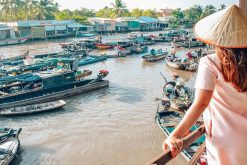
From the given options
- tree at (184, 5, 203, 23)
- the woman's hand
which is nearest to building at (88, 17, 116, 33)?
tree at (184, 5, 203, 23)

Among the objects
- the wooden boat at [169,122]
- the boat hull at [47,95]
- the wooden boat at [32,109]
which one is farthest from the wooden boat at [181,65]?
the wooden boat at [32,109]

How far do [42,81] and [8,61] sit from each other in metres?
13.3

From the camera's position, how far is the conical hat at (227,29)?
1.44m

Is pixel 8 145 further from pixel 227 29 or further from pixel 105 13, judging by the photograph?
pixel 105 13

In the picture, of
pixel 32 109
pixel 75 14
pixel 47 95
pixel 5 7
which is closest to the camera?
pixel 32 109

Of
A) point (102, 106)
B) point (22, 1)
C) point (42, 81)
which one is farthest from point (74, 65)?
point (22, 1)

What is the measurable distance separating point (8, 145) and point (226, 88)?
9838 millimetres

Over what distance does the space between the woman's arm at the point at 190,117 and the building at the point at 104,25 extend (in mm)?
58777

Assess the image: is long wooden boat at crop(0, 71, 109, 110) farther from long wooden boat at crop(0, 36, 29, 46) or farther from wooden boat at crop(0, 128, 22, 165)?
long wooden boat at crop(0, 36, 29, 46)

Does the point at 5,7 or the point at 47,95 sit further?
the point at 5,7

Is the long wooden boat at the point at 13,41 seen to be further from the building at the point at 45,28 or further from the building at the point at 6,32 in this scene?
the building at the point at 45,28

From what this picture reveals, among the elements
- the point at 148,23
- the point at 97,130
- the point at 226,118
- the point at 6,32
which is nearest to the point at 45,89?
the point at 97,130

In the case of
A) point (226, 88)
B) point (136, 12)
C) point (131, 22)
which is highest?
point (136, 12)

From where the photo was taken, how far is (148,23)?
67.0m
